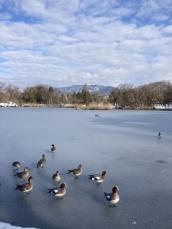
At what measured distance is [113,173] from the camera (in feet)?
32.5

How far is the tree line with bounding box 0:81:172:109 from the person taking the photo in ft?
311

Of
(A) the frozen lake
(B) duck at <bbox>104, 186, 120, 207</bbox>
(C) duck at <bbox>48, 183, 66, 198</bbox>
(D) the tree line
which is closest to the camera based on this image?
(A) the frozen lake

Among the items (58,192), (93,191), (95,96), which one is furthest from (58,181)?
(95,96)

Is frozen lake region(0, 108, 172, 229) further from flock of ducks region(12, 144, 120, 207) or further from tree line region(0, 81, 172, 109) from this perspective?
tree line region(0, 81, 172, 109)

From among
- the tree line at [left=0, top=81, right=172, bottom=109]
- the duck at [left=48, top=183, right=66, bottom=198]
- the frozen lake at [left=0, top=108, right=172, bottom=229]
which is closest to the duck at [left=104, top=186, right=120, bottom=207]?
the frozen lake at [left=0, top=108, right=172, bottom=229]

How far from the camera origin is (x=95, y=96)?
322 ft

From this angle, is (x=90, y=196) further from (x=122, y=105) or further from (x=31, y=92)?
(x=31, y=92)

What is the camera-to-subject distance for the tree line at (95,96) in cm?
9469

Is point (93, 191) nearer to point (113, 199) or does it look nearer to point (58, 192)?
point (58, 192)

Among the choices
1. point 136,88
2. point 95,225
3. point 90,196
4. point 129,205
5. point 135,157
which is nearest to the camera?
point 95,225

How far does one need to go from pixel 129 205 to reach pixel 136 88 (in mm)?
94787

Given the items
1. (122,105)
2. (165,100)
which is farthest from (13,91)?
(165,100)

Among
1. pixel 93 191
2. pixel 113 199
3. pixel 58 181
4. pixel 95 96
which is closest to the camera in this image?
pixel 113 199

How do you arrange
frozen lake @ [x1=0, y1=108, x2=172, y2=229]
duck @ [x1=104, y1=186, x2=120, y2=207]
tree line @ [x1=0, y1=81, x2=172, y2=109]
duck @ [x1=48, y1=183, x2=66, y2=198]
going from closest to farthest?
1. frozen lake @ [x1=0, y1=108, x2=172, y2=229]
2. duck @ [x1=104, y1=186, x2=120, y2=207]
3. duck @ [x1=48, y1=183, x2=66, y2=198]
4. tree line @ [x1=0, y1=81, x2=172, y2=109]
